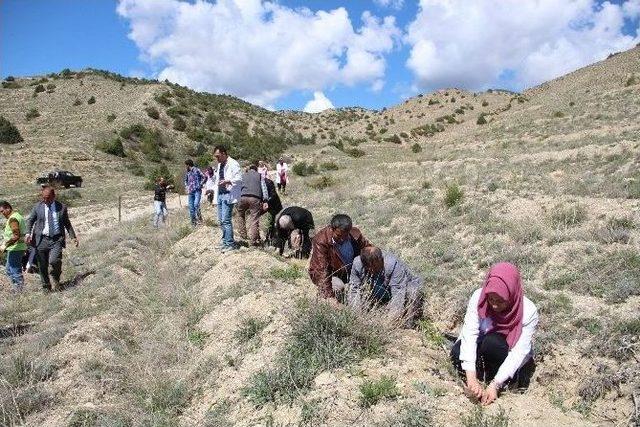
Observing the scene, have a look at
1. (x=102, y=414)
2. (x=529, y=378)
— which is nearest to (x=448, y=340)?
(x=529, y=378)

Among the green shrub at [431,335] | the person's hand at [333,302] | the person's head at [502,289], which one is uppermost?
the person's head at [502,289]

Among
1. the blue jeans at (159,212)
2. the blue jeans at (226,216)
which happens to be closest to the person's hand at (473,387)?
the blue jeans at (226,216)

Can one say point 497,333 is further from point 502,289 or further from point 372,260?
point 372,260

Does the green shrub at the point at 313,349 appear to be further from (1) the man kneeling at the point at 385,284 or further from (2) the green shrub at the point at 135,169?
(2) the green shrub at the point at 135,169

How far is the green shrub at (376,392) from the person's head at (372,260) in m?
1.49

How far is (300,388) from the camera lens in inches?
174

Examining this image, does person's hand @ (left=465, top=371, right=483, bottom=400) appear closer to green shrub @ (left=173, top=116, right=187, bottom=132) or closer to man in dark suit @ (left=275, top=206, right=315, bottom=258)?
man in dark suit @ (left=275, top=206, right=315, bottom=258)

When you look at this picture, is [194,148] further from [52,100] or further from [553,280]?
[553,280]

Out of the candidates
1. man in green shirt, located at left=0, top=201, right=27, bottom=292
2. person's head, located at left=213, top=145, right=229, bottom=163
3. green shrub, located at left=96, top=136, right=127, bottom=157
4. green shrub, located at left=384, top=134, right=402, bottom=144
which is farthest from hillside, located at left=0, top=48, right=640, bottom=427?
green shrub, located at left=384, top=134, right=402, bottom=144

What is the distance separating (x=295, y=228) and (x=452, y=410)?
17.3ft

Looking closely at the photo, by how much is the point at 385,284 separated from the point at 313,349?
1.27 m

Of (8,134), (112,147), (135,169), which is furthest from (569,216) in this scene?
(8,134)

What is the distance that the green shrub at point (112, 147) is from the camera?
115ft

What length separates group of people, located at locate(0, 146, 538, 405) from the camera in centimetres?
423
